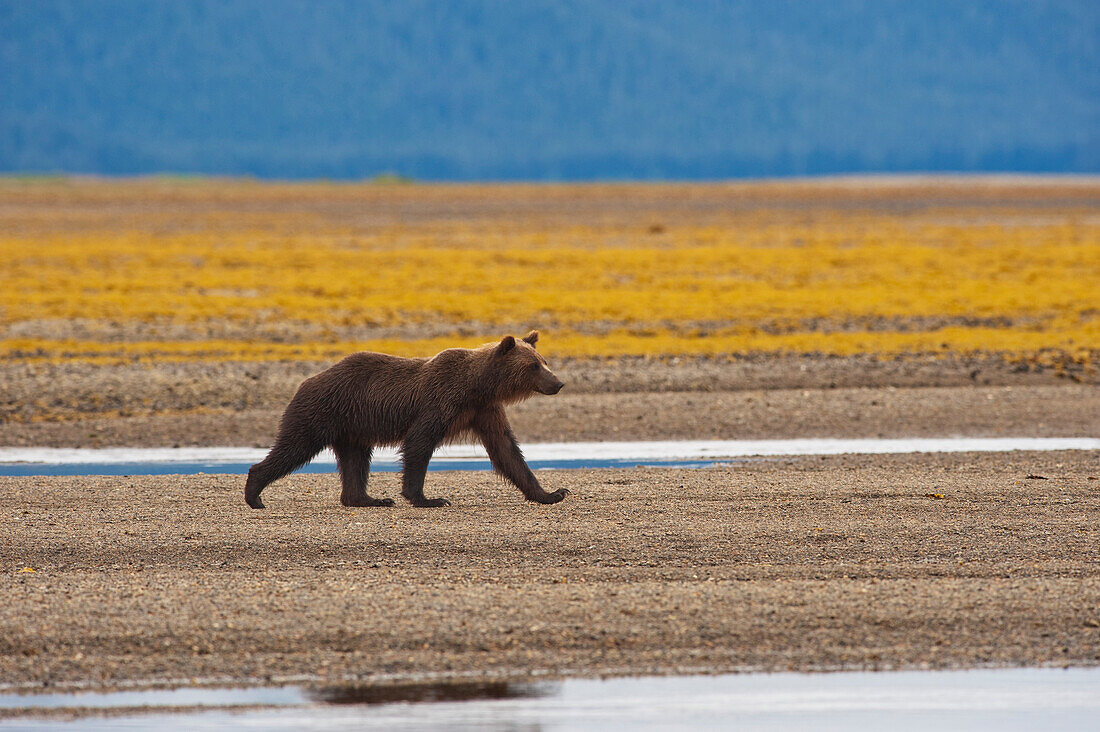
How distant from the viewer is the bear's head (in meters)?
10.5

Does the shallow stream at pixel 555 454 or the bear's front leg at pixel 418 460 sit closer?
the bear's front leg at pixel 418 460

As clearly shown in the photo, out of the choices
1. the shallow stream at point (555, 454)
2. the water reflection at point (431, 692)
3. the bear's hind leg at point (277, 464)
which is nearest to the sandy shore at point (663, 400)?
the shallow stream at point (555, 454)

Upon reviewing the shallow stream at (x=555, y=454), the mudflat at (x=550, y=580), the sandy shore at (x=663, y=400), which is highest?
the mudflat at (x=550, y=580)

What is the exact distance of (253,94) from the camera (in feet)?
640

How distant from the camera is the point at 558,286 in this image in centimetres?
3031

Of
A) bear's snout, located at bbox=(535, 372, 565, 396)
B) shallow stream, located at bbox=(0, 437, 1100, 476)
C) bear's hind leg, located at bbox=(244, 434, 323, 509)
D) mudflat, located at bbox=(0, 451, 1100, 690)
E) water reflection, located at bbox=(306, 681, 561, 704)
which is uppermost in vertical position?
bear's snout, located at bbox=(535, 372, 565, 396)

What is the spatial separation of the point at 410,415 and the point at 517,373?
80 centimetres

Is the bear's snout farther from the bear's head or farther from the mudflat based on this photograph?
the mudflat

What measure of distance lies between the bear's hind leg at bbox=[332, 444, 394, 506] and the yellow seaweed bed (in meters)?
9.57

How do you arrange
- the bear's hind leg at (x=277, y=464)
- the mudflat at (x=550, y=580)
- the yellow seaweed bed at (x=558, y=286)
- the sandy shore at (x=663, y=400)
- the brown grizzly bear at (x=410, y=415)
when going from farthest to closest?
1. the yellow seaweed bed at (x=558, y=286)
2. the sandy shore at (x=663, y=400)
3. the brown grizzly bear at (x=410, y=415)
4. the bear's hind leg at (x=277, y=464)
5. the mudflat at (x=550, y=580)

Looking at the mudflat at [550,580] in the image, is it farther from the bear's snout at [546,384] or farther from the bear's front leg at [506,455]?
the bear's snout at [546,384]

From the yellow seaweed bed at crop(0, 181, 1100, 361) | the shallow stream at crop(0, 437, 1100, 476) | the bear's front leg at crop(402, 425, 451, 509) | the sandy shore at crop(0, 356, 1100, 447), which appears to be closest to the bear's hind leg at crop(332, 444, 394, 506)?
the bear's front leg at crop(402, 425, 451, 509)

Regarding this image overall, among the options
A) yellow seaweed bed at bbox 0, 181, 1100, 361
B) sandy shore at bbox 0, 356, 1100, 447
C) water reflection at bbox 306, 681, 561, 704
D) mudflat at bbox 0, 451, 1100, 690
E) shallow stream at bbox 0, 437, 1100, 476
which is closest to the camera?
water reflection at bbox 306, 681, 561, 704

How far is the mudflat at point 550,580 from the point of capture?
7.00m
